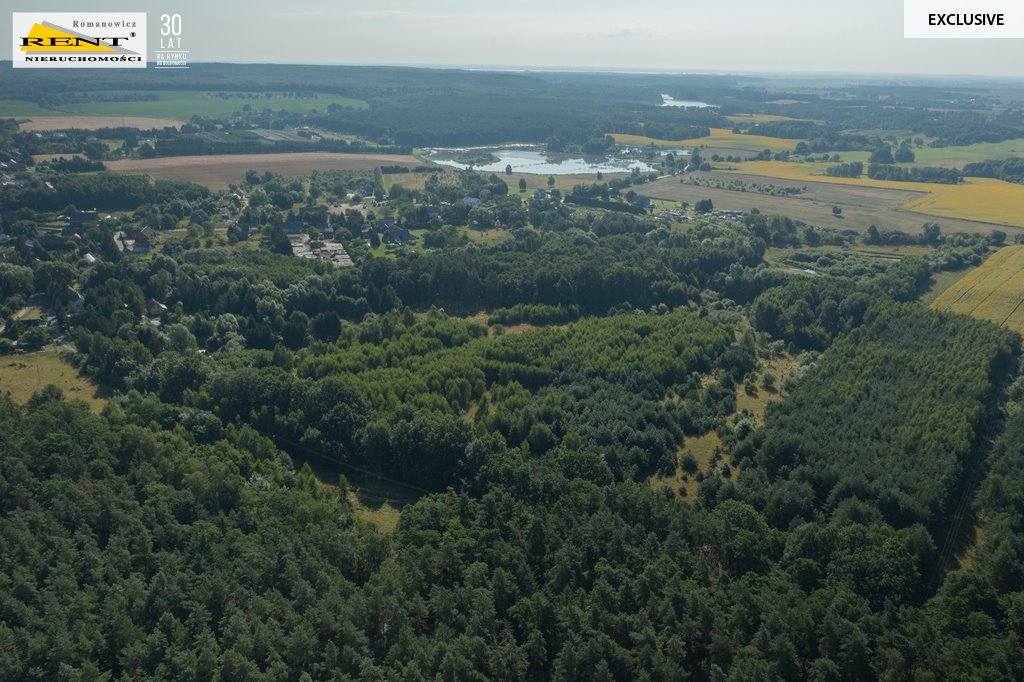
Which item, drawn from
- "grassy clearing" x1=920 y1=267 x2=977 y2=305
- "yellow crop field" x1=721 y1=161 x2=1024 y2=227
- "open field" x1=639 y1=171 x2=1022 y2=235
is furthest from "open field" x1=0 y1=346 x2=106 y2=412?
"yellow crop field" x1=721 y1=161 x2=1024 y2=227

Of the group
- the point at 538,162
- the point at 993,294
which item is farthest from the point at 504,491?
the point at 538,162

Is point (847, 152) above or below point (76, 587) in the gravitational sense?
above

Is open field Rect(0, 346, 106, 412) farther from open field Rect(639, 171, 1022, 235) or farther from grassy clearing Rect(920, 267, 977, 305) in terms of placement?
open field Rect(639, 171, 1022, 235)

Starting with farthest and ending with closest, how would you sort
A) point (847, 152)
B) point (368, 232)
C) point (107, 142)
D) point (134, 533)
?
point (847, 152) → point (107, 142) → point (368, 232) → point (134, 533)

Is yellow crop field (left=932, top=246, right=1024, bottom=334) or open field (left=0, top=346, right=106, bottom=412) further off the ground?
yellow crop field (left=932, top=246, right=1024, bottom=334)

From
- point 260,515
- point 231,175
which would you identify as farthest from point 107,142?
point 260,515

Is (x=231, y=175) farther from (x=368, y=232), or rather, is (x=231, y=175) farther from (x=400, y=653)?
(x=400, y=653)
